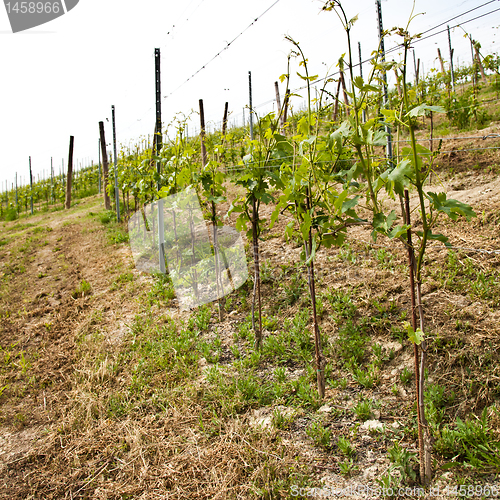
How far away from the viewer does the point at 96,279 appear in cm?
632

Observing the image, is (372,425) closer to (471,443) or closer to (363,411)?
(363,411)

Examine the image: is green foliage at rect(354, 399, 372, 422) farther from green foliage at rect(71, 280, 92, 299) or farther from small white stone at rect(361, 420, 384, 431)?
green foliage at rect(71, 280, 92, 299)

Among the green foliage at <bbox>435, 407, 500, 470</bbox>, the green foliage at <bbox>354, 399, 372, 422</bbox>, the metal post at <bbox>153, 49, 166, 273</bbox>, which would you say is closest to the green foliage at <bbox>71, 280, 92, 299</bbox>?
the metal post at <bbox>153, 49, 166, 273</bbox>

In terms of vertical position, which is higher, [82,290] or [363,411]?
[82,290]

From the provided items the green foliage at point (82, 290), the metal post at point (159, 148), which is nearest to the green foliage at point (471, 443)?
the metal post at point (159, 148)

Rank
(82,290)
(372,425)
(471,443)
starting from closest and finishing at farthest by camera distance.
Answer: (471,443), (372,425), (82,290)

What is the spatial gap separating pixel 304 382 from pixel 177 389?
3.57 feet

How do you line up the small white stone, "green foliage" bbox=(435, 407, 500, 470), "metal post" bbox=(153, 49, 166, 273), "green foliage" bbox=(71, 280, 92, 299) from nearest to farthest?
"green foliage" bbox=(435, 407, 500, 470)
the small white stone
"metal post" bbox=(153, 49, 166, 273)
"green foliage" bbox=(71, 280, 92, 299)

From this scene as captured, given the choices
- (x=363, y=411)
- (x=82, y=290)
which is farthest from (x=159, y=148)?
(x=363, y=411)

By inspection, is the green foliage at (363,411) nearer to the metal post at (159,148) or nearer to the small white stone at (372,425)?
the small white stone at (372,425)

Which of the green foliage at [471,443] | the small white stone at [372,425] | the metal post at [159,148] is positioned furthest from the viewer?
the metal post at [159,148]

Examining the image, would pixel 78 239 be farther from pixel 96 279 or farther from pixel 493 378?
pixel 493 378

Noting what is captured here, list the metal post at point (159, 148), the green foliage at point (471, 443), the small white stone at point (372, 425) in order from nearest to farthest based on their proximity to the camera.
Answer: the green foliage at point (471, 443), the small white stone at point (372, 425), the metal post at point (159, 148)

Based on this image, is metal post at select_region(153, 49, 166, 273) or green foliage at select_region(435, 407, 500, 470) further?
metal post at select_region(153, 49, 166, 273)
